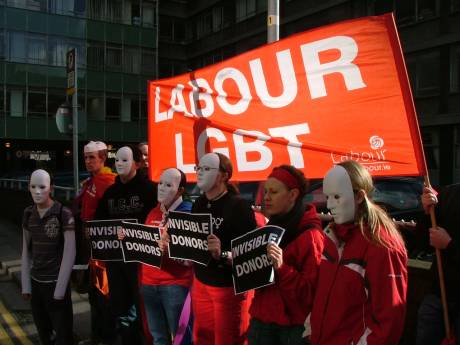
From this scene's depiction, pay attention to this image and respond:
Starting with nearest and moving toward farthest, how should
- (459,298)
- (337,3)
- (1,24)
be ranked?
(459,298), (337,3), (1,24)

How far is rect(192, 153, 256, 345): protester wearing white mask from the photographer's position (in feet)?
11.0

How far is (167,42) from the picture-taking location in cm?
4431

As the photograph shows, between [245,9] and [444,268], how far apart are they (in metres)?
35.9

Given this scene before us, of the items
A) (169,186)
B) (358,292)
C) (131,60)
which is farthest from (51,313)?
(131,60)

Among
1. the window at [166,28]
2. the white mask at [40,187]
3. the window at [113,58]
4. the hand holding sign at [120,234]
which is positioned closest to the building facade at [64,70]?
the window at [113,58]

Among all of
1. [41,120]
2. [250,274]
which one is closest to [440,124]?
[250,274]

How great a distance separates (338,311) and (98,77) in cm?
3820

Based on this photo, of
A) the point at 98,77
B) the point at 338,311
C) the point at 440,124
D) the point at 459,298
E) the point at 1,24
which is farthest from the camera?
the point at 98,77

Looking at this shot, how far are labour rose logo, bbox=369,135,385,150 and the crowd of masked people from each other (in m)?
0.58

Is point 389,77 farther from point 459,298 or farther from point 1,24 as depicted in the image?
point 1,24

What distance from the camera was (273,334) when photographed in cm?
294

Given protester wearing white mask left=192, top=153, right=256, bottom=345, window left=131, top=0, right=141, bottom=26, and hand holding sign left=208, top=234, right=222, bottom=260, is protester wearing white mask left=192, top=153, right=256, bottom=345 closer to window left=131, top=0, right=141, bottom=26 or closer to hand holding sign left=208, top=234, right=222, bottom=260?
hand holding sign left=208, top=234, right=222, bottom=260

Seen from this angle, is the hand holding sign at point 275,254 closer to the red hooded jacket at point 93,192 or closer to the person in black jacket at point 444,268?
the person in black jacket at point 444,268

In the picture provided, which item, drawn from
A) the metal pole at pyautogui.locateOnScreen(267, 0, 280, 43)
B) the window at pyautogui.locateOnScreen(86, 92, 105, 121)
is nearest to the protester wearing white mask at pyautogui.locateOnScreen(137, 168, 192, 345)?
the metal pole at pyautogui.locateOnScreen(267, 0, 280, 43)
